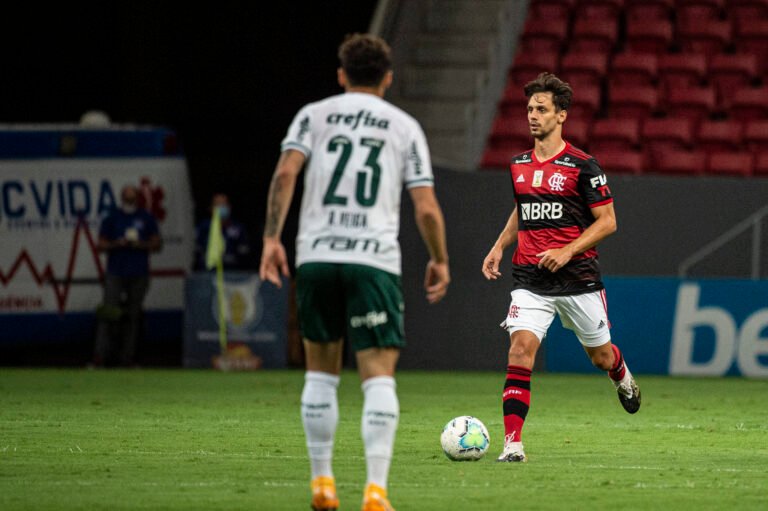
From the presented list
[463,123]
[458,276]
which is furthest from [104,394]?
[463,123]

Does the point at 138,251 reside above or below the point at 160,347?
above

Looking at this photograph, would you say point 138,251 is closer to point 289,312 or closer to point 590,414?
point 289,312

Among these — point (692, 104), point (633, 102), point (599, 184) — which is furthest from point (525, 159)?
point (692, 104)

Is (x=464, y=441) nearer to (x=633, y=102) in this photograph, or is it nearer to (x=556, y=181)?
(x=556, y=181)

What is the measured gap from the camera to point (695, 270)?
59.3ft

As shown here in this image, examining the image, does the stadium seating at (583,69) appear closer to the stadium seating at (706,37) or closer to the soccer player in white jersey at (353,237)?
the stadium seating at (706,37)

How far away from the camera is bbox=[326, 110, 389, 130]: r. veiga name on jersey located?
6.59 m

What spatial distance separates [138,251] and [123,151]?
1.25 m

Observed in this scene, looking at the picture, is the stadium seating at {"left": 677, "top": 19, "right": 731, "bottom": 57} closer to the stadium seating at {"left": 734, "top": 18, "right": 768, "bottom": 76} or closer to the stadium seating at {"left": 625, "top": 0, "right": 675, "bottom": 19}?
the stadium seating at {"left": 734, "top": 18, "right": 768, "bottom": 76}

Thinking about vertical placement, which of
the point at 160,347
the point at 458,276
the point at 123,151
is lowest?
the point at 160,347

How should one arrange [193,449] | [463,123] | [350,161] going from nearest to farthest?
[350,161] < [193,449] < [463,123]

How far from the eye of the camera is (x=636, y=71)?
20.9 meters

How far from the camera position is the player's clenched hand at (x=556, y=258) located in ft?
29.5

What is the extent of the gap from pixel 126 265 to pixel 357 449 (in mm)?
9191
